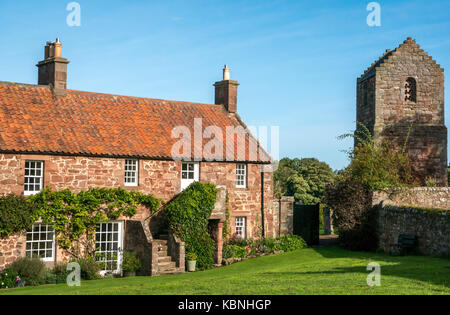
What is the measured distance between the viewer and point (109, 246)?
2434cm

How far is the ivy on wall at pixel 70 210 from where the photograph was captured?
2131 centimetres

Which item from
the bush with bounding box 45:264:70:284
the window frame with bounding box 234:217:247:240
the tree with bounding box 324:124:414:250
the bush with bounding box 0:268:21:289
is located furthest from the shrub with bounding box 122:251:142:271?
the tree with bounding box 324:124:414:250

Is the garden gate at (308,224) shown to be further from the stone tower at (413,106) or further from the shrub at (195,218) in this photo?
the shrub at (195,218)

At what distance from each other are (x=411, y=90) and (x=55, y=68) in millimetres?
20970

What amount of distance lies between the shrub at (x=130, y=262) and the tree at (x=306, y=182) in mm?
29285

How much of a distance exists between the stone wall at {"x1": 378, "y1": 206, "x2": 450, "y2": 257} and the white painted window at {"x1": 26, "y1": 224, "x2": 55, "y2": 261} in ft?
48.7

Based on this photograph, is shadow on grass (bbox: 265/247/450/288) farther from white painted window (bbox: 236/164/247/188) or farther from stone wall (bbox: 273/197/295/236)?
white painted window (bbox: 236/164/247/188)

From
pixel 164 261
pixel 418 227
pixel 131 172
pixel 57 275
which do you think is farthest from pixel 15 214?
pixel 418 227

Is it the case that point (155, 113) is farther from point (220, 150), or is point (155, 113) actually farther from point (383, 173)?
point (383, 173)

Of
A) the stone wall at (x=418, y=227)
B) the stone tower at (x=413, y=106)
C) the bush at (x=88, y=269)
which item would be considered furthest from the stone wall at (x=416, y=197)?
the bush at (x=88, y=269)

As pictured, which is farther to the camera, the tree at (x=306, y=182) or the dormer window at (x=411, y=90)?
the tree at (x=306, y=182)

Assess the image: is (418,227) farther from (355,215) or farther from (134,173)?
(134,173)
